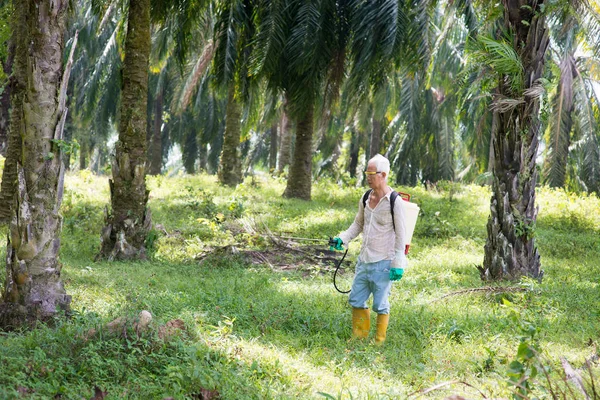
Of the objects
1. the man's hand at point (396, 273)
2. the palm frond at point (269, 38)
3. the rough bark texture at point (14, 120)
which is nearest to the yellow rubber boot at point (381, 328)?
the man's hand at point (396, 273)

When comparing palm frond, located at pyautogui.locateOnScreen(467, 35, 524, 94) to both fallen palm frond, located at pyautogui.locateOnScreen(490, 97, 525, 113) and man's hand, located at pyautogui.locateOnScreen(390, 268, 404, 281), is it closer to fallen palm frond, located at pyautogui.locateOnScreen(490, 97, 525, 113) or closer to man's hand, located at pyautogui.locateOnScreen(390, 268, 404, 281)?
fallen palm frond, located at pyautogui.locateOnScreen(490, 97, 525, 113)

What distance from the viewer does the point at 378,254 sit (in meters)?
5.81

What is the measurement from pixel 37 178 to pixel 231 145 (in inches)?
460

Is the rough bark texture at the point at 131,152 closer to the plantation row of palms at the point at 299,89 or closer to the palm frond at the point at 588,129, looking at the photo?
the plantation row of palms at the point at 299,89

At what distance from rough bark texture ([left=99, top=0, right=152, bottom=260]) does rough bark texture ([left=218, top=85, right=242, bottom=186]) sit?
23.6 ft

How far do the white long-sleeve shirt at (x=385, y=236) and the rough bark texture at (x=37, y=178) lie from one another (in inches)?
112

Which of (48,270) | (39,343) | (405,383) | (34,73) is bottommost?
(405,383)

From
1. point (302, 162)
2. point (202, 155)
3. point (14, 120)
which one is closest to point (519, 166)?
point (14, 120)

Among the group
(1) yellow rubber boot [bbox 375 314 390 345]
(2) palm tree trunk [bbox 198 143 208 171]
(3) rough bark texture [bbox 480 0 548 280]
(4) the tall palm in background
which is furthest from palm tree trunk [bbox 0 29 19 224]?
(2) palm tree trunk [bbox 198 143 208 171]

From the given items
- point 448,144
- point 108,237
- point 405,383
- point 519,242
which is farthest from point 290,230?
point 448,144

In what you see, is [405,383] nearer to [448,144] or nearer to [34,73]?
[34,73]

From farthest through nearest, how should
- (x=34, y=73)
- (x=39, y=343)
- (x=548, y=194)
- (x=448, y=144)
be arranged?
(x=448, y=144), (x=548, y=194), (x=34, y=73), (x=39, y=343)

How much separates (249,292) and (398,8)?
838 centimetres

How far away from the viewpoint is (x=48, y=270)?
5.60m
